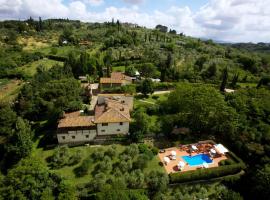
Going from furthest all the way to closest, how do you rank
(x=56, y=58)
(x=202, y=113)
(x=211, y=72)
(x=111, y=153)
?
1. (x=56, y=58)
2. (x=211, y=72)
3. (x=202, y=113)
4. (x=111, y=153)

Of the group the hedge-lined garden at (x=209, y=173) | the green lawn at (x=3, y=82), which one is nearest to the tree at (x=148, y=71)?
the hedge-lined garden at (x=209, y=173)

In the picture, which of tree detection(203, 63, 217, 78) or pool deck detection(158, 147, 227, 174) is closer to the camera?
pool deck detection(158, 147, 227, 174)

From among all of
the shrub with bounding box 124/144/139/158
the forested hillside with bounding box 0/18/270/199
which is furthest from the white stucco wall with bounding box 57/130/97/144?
the shrub with bounding box 124/144/139/158

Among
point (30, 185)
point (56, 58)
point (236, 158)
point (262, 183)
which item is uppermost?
point (56, 58)

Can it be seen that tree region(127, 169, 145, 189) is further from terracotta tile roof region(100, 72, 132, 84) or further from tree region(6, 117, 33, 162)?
terracotta tile roof region(100, 72, 132, 84)

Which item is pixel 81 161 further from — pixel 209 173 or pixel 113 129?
pixel 209 173

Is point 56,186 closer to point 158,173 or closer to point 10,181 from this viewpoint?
point 10,181

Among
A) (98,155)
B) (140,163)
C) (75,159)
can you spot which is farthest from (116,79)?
(140,163)
